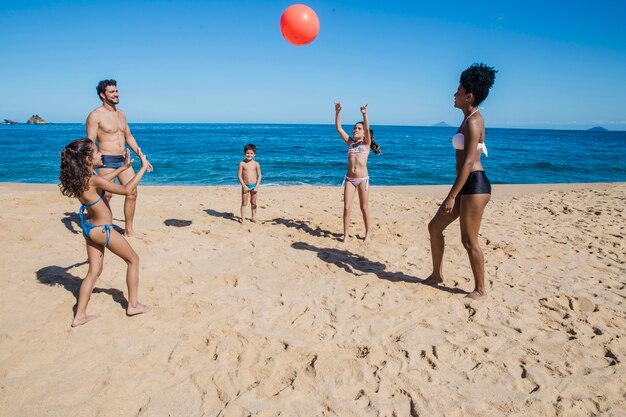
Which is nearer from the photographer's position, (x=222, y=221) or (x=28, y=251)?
(x=28, y=251)

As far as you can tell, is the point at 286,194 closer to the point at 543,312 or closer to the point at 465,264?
the point at 465,264

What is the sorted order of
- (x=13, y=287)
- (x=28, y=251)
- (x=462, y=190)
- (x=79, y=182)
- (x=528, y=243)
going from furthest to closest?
(x=528, y=243) → (x=28, y=251) → (x=13, y=287) → (x=462, y=190) → (x=79, y=182)

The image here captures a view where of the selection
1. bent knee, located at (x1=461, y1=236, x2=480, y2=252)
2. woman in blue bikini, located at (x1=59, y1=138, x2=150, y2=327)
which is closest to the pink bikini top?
bent knee, located at (x1=461, y1=236, x2=480, y2=252)

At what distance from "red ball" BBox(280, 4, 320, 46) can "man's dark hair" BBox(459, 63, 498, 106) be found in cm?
243

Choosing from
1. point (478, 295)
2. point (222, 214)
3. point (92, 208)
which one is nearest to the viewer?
point (92, 208)

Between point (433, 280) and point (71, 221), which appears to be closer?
point (433, 280)

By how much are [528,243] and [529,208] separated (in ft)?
10.4

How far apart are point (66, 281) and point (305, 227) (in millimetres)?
3756

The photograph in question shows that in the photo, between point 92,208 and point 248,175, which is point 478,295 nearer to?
point 92,208

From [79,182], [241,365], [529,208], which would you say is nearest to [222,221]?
[79,182]

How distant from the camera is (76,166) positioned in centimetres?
306

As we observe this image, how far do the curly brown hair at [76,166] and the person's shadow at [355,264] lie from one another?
3.08 m

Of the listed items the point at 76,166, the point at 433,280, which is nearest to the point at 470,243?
the point at 433,280

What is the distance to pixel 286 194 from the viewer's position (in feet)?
33.5
